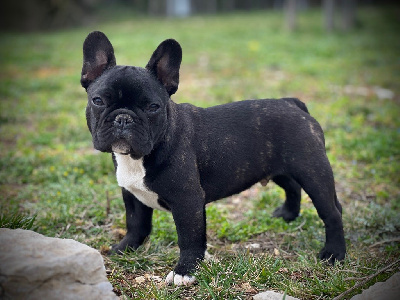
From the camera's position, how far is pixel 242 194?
6480 millimetres

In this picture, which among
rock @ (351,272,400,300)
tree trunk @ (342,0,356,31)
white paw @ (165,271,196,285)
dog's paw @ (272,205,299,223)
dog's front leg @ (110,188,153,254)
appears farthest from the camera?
tree trunk @ (342,0,356,31)

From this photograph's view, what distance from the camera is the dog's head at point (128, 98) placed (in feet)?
11.9

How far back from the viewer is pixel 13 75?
44.7 ft

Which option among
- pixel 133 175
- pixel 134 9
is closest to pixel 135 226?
pixel 133 175

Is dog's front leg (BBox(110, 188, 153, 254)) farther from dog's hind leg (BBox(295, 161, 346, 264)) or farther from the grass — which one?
dog's hind leg (BBox(295, 161, 346, 264))

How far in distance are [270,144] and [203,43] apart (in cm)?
1629

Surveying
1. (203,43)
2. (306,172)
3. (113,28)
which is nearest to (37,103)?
(306,172)

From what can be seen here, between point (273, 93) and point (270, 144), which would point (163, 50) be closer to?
point (270, 144)

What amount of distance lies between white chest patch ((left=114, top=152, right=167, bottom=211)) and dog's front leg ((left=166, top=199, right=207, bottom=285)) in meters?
0.27

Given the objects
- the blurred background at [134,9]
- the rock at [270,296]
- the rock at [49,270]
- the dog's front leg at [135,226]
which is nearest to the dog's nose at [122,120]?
the rock at [49,270]

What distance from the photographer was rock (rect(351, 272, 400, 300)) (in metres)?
3.16

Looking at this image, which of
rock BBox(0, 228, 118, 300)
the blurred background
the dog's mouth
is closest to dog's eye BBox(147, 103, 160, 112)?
the dog's mouth

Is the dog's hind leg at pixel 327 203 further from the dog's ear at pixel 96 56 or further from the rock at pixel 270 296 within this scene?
the dog's ear at pixel 96 56

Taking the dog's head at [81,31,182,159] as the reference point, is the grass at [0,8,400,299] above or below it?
below
